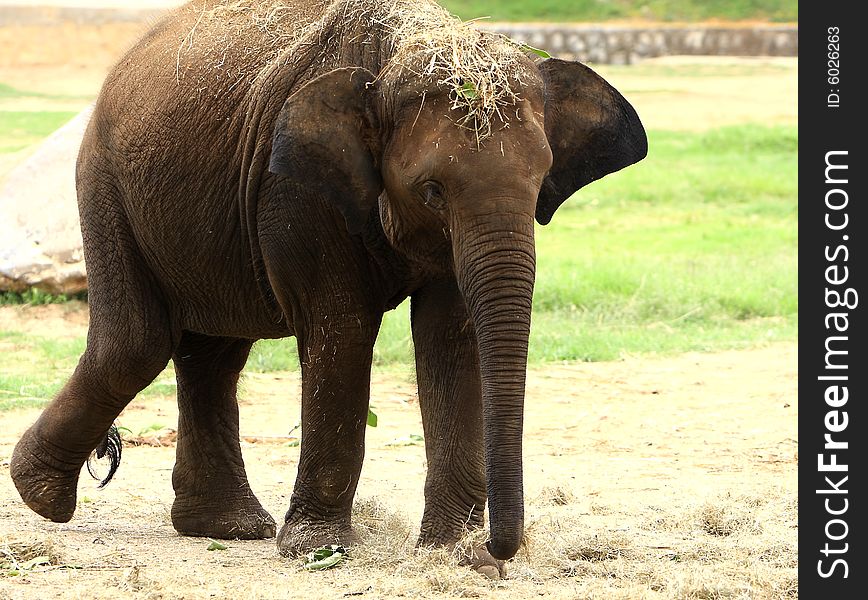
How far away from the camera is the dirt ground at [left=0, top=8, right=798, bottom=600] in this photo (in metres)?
5.63

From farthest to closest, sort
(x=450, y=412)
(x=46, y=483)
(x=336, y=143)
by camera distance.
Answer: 1. (x=46, y=483)
2. (x=450, y=412)
3. (x=336, y=143)

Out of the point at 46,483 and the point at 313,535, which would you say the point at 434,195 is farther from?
the point at 46,483

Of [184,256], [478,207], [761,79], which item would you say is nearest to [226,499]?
[184,256]

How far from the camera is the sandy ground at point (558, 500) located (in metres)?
5.63

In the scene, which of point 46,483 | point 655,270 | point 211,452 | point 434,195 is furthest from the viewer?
point 655,270

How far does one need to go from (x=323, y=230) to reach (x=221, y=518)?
178cm

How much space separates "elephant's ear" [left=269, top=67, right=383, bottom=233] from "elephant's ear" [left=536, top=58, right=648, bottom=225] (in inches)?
25.6

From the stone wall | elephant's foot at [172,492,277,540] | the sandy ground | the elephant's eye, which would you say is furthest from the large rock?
the stone wall

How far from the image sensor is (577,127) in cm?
574

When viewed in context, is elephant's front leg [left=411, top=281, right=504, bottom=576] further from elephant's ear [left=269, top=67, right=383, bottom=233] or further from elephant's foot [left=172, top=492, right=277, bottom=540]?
elephant's foot [left=172, top=492, right=277, bottom=540]

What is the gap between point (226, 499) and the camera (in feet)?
22.8

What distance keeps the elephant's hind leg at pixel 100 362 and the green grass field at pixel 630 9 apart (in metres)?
29.2

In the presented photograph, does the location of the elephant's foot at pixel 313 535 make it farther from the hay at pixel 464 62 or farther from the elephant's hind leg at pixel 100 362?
the hay at pixel 464 62

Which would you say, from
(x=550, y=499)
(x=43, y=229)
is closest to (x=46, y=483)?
(x=550, y=499)
